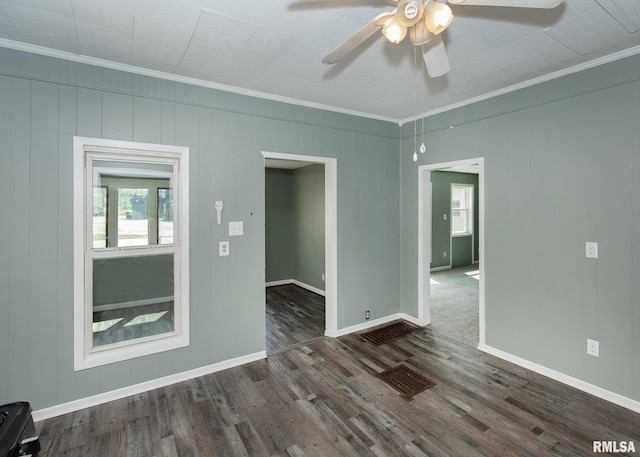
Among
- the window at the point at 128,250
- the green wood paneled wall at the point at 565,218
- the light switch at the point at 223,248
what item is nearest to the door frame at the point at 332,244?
the light switch at the point at 223,248

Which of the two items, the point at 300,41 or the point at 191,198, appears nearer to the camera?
the point at 300,41

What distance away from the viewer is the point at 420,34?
170 centimetres

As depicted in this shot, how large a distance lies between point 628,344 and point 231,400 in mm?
3149

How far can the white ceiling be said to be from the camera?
1903 mm

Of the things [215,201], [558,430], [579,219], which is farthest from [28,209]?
[579,219]

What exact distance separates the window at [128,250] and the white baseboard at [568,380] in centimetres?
308

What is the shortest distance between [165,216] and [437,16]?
2.57 metres

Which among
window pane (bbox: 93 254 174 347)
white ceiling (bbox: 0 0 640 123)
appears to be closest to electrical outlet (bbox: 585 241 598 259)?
white ceiling (bbox: 0 0 640 123)

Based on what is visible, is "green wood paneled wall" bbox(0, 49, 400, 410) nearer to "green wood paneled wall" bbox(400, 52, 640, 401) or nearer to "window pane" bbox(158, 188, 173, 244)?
"window pane" bbox(158, 188, 173, 244)

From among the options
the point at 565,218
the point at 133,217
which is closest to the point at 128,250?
the point at 133,217

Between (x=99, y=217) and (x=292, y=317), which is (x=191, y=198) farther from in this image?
(x=292, y=317)

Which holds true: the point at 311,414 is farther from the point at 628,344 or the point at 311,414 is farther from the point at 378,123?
the point at 378,123

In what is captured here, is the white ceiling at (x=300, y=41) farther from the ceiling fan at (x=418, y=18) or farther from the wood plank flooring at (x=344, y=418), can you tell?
the wood plank flooring at (x=344, y=418)

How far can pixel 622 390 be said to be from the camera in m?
2.53
